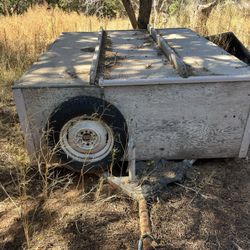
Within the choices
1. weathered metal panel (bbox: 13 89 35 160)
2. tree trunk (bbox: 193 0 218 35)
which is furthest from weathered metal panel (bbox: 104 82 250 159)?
tree trunk (bbox: 193 0 218 35)

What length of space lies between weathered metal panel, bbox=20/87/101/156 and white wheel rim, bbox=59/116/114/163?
20 centimetres

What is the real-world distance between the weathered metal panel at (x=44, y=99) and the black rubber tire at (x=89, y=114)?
79 millimetres

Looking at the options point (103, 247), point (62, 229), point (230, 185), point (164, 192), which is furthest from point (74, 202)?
point (230, 185)

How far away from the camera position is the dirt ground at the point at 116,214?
2.50 m

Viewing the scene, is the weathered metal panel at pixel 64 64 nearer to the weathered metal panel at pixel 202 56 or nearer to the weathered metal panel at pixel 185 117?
the weathered metal panel at pixel 185 117

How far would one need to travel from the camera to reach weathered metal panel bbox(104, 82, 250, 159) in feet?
9.77

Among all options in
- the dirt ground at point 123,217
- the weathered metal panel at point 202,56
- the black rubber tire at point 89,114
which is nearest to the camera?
the dirt ground at point 123,217

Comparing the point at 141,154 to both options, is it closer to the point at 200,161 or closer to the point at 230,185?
the point at 200,161

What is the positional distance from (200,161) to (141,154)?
2.18 feet

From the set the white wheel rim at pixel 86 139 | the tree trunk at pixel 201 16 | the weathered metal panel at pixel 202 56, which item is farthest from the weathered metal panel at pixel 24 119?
the tree trunk at pixel 201 16

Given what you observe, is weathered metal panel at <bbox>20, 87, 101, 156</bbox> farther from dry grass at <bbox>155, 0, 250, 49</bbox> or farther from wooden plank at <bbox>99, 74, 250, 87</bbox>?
dry grass at <bbox>155, 0, 250, 49</bbox>

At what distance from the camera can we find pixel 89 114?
2.91 m

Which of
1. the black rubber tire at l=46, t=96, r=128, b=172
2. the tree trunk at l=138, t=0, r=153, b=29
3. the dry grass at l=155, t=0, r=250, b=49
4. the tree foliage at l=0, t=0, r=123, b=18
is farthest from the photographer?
the tree foliage at l=0, t=0, r=123, b=18

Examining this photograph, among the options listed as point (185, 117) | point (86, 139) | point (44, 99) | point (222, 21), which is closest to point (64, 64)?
point (44, 99)
